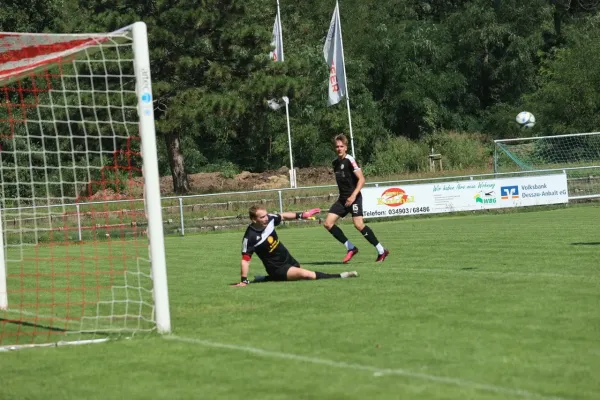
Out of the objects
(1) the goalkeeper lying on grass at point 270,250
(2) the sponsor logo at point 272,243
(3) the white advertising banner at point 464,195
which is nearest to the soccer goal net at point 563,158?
(3) the white advertising banner at point 464,195

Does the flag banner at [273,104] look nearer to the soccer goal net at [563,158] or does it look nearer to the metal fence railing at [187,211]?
the metal fence railing at [187,211]

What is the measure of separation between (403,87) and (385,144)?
8239 mm

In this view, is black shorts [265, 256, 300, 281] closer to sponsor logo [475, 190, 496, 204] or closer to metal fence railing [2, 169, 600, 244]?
metal fence railing [2, 169, 600, 244]

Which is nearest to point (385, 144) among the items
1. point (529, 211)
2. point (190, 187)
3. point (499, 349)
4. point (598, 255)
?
point (190, 187)

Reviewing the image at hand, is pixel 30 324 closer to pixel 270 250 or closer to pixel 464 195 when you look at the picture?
pixel 270 250

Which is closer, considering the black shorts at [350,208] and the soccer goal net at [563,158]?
the black shorts at [350,208]

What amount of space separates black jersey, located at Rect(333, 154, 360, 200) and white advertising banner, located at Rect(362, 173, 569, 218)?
16.3 meters

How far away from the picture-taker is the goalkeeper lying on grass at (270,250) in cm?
1409

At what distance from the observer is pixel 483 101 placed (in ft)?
227

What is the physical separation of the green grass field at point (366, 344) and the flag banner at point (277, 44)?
91.3 ft

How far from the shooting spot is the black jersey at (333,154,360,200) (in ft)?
55.8

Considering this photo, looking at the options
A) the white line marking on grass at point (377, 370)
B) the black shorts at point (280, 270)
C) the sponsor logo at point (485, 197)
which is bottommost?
the white line marking on grass at point (377, 370)

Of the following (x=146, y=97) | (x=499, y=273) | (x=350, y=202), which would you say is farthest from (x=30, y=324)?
(x=350, y=202)

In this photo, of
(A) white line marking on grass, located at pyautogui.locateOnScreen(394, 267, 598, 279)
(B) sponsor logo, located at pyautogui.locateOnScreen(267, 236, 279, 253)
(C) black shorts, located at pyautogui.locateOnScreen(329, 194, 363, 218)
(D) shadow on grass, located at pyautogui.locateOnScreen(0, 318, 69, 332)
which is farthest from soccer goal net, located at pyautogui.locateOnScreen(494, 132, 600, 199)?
(D) shadow on grass, located at pyautogui.locateOnScreen(0, 318, 69, 332)
